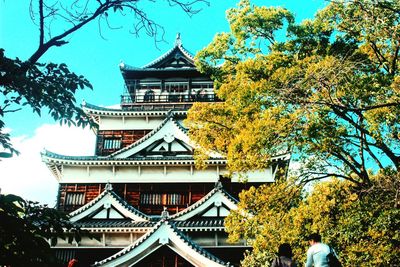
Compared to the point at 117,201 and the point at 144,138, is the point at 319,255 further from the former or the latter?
the point at 144,138

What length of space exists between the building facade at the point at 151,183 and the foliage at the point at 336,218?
415cm

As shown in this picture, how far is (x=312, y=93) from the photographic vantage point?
10.1 meters

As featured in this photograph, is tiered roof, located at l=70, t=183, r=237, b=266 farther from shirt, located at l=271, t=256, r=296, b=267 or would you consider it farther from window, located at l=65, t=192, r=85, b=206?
shirt, located at l=271, t=256, r=296, b=267

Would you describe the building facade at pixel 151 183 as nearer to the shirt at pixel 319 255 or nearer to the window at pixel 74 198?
the window at pixel 74 198

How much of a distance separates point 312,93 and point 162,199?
13429mm

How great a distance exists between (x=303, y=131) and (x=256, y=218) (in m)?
3.15

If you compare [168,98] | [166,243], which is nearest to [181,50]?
[168,98]

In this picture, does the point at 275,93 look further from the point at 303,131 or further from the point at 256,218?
the point at 256,218

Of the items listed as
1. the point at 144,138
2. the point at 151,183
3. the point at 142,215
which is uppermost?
the point at 144,138

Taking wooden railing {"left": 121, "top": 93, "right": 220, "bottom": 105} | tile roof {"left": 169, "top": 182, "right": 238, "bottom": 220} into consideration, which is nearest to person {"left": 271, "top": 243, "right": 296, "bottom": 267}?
tile roof {"left": 169, "top": 182, "right": 238, "bottom": 220}

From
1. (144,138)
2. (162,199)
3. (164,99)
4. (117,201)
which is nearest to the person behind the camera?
(117,201)

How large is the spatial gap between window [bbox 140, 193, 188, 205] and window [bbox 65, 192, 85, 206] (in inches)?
126

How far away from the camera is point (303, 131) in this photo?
1082 cm

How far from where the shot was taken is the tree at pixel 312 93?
394 inches
